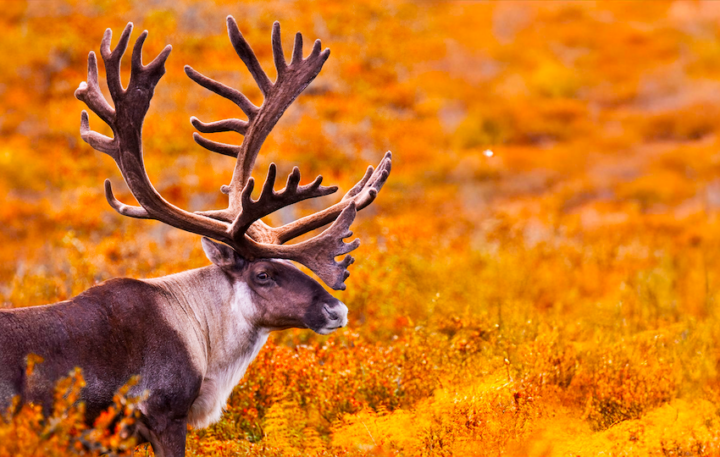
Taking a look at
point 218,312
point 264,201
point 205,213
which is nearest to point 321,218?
point 264,201

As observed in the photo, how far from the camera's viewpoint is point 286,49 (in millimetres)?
18234

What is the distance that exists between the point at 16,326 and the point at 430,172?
12.2 meters

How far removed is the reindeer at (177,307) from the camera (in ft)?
13.5

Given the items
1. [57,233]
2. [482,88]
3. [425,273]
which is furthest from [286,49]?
[425,273]

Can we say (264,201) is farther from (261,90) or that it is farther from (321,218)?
(261,90)

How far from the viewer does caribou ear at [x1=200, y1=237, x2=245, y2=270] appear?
16.2 ft

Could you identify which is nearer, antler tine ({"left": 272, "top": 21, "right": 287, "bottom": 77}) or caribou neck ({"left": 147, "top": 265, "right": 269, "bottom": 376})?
caribou neck ({"left": 147, "top": 265, "right": 269, "bottom": 376})

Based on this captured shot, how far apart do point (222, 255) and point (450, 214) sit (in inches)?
366

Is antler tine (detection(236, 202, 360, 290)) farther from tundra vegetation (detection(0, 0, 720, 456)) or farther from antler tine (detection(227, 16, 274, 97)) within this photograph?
antler tine (detection(227, 16, 274, 97))

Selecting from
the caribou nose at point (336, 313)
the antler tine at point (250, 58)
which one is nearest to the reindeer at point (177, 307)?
the caribou nose at point (336, 313)

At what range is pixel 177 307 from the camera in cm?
469

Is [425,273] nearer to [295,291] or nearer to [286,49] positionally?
[295,291]

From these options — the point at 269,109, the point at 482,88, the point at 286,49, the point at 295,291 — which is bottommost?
the point at 482,88

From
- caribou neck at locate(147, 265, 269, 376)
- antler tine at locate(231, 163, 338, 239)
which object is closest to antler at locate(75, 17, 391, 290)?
antler tine at locate(231, 163, 338, 239)
